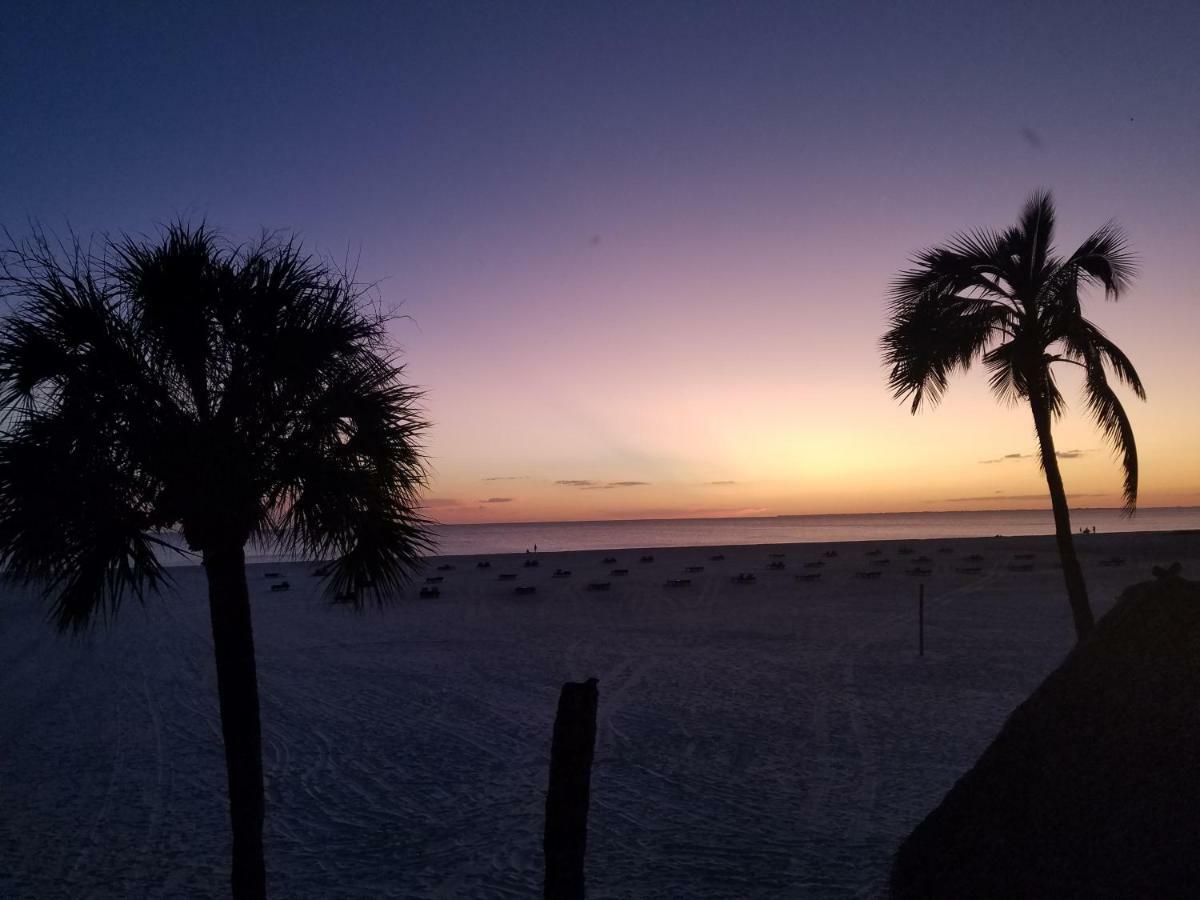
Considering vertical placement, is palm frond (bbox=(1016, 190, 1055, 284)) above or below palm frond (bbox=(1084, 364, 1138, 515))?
above

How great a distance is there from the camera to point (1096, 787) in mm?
5355

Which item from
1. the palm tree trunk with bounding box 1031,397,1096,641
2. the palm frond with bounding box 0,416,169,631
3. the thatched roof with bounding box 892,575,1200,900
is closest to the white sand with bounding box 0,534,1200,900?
the thatched roof with bounding box 892,575,1200,900

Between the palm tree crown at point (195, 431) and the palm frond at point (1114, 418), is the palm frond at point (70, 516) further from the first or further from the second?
the palm frond at point (1114, 418)

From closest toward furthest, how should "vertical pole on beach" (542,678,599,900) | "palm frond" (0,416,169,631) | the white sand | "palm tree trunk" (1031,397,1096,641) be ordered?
"vertical pole on beach" (542,678,599,900)
"palm frond" (0,416,169,631)
the white sand
"palm tree trunk" (1031,397,1096,641)

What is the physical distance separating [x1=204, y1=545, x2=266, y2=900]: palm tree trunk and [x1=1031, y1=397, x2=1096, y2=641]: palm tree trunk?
414 inches

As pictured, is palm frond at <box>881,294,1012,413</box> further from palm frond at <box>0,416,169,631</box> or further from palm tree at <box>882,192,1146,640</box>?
palm frond at <box>0,416,169,631</box>

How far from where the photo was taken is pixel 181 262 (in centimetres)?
554

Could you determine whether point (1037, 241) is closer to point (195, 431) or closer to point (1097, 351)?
point (1097, 351)

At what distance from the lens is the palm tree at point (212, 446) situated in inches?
196

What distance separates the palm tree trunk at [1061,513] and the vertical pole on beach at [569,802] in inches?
364

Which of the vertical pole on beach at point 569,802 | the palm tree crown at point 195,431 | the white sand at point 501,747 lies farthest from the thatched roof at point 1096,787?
the palm tree crown at point 195,431

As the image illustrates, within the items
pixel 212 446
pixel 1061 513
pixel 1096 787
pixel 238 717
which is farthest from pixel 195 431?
pixel 1061 513

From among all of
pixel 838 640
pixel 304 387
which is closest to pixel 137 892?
pixel 304 387

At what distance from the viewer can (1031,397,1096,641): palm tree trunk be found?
1099cm
